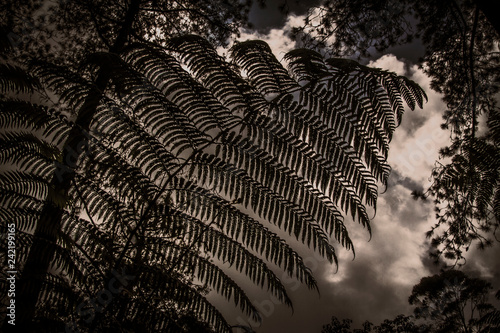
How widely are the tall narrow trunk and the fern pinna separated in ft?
0.03

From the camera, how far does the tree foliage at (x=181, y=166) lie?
1001 millimetres

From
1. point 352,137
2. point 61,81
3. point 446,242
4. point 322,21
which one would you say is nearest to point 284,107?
point 352,137

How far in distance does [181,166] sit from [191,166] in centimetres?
4

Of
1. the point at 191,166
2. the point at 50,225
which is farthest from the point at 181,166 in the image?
the point at 50,225

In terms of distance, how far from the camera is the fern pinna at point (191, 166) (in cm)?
101

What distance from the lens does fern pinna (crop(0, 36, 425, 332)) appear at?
1011 millimetres

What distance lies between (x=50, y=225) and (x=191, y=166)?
620mm

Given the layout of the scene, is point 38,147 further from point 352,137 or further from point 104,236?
point 352,137

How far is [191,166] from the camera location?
1.08 metres

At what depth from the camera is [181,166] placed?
41.6 inches

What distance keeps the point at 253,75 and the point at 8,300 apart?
3.82 ft

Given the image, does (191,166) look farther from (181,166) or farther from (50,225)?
(50,225)

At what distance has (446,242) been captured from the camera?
11.7ft

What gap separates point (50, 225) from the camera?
114 cm
